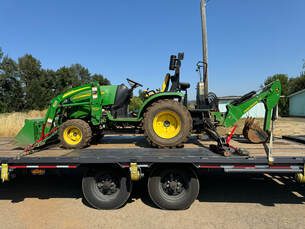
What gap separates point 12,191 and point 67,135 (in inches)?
67.7

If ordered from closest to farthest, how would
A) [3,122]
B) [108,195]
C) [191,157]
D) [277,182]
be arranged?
[191,157], [108,195], [277,182], [3,122]

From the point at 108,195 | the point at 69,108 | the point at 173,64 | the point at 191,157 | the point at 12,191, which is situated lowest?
the point at 12,191

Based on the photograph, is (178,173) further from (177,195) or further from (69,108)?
(69,108)

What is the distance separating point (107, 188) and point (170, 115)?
71.3 inches

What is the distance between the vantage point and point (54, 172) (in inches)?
132

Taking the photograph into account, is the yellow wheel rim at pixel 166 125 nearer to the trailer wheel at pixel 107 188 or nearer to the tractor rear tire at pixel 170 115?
the tractor rear tire at pixel 170 115

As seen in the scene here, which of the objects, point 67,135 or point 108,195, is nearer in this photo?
point 108,195

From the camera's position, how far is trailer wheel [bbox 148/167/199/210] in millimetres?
3129

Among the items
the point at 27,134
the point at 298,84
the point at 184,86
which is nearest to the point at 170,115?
the point at 184,86

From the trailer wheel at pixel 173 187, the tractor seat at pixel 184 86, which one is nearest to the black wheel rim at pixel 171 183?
the trailer wheel at pixel 173 187

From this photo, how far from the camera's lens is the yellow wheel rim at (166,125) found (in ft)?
12.5

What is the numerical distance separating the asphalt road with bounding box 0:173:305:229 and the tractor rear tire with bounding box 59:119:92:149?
39.8 inches

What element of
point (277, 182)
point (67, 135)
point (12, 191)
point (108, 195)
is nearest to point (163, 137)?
point (108, 195)

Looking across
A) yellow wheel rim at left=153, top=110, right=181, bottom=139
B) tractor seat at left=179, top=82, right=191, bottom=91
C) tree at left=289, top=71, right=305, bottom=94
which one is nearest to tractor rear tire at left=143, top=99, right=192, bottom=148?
yellow wheel rim at left=153, top=110, right=181, bottom=139
